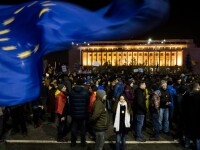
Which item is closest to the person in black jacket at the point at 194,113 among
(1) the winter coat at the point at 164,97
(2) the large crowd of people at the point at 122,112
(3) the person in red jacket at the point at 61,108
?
(2) the large crowd of people at the point at 122,112

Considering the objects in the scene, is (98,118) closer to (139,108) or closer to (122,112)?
(122,112)

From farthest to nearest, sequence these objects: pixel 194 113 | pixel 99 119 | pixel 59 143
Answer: pixel 59 143
pixel 194 113
pixel 99 119

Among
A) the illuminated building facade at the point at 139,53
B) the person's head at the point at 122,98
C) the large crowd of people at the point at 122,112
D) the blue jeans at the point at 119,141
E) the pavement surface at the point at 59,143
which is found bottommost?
the pavement surface at the point at 59,143

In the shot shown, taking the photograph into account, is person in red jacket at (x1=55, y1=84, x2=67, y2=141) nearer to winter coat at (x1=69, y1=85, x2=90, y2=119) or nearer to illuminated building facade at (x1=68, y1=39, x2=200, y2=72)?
winter coat at (x1=69, y1=85, x2=90, y2=119)

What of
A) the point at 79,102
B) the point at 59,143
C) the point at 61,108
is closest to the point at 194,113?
the point at 79,102

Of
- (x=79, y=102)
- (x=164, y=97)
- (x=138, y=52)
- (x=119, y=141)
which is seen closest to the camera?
(x=119, y=141)

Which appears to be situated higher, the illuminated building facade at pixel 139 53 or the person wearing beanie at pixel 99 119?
the illuminated building facade at pixel 139 53

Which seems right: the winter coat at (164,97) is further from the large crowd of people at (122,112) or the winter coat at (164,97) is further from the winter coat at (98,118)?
the winter coat at (98,118)

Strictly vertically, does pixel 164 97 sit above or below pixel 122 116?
above

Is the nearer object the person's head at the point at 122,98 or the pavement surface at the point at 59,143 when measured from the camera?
the person's head at the point at 122,98

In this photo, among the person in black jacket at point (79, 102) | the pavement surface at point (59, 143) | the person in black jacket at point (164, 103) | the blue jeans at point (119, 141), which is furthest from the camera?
the person in black jacket at point (164, 103)

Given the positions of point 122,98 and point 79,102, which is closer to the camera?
point 122,98

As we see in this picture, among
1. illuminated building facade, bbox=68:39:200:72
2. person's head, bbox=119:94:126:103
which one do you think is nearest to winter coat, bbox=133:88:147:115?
person's head, bbox=119:94:126:103

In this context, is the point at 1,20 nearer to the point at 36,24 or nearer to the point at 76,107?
the point at 36,24
